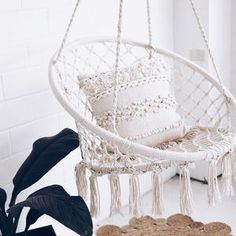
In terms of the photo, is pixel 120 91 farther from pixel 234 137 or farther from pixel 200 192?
pixel 200 192

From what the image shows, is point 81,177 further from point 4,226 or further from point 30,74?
point 30,74

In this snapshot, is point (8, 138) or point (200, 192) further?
point (200, 192)

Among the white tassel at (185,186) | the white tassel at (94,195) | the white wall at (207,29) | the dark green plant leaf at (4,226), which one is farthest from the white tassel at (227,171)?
the white wall at (207,29)

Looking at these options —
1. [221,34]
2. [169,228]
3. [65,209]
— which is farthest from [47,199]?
[221,34]

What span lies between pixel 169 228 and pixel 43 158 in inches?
29.6

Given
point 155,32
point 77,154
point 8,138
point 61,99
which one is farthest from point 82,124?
point 155,32

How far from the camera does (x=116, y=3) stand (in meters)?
2.27

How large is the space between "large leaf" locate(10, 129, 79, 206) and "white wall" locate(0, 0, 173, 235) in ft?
0.89

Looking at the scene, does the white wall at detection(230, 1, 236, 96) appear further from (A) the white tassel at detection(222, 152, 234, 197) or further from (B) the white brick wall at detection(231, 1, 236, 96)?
(A) the white tassel at detection(222, 152, 234, 197)

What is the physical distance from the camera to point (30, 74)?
6.05 feet

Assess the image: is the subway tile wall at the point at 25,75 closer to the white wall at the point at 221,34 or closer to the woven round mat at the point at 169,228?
the woven round mat at the point at 169,228

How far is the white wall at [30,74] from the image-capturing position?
1739mm

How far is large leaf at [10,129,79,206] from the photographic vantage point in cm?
148

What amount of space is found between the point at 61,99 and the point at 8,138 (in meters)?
0.46
